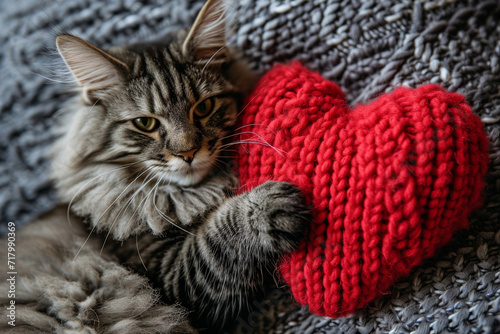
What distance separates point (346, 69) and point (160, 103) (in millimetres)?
598

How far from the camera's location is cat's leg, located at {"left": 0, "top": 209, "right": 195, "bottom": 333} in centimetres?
98

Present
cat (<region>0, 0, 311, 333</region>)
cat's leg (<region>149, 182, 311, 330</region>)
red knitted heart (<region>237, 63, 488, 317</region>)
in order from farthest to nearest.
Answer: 1. cat (<region>0, 0, 311, 333</region>)
2. cat's leg (<region>149, 182, 311, 330</region>)
3. red knitted heart (<region>237, 63, 488, 317</region>)

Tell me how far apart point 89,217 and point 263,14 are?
2.86 ft

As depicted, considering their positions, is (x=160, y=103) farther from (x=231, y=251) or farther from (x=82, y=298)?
(x=82, y=298)

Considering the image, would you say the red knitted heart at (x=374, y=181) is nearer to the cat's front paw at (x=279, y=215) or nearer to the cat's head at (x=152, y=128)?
the cat's front paw at (x=279, y=215)

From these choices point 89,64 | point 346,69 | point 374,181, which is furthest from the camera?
point 346,69

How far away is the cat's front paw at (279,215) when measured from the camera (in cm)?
82

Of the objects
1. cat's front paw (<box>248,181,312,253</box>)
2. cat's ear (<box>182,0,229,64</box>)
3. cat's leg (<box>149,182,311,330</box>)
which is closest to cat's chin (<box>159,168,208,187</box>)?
cat's leg (<box>149,182,311,330</box>)

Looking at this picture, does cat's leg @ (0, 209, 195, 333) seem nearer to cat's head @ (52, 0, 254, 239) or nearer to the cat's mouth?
cat's head @ (52, 0, 254, 239)

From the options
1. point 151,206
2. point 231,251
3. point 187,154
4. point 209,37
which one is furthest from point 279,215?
point 209,37

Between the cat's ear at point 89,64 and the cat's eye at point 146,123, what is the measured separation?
0.42ft

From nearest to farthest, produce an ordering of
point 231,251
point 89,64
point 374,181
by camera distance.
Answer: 1. point 374,181
2. point 231,251
3. point 89,64

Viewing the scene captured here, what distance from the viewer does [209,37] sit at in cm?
111

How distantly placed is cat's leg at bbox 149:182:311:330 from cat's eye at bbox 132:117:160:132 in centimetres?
29
